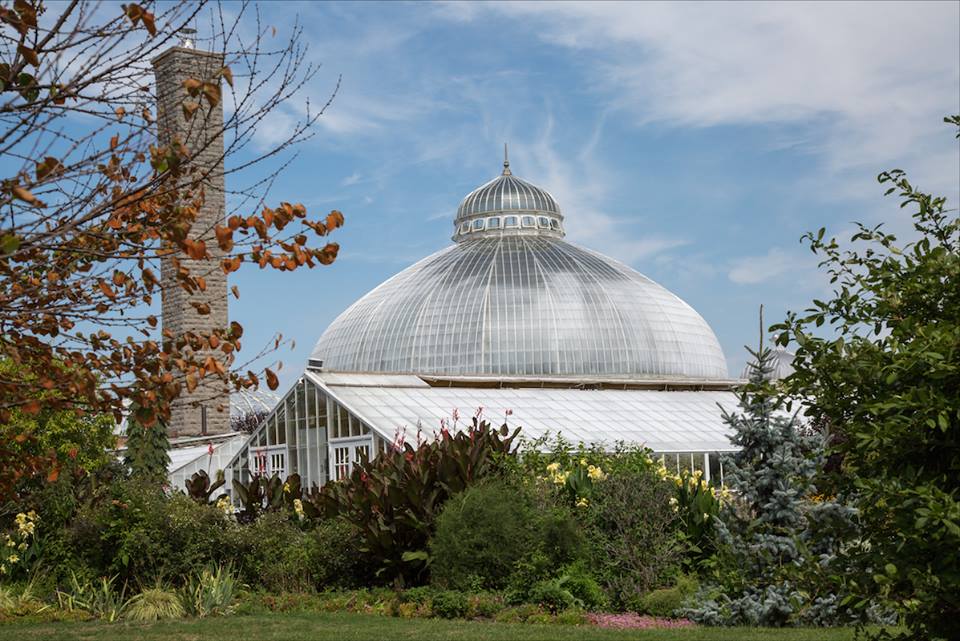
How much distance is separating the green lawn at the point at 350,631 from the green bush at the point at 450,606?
474 millimetres

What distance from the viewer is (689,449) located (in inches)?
1280

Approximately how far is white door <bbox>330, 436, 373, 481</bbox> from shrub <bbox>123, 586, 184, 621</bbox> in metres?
12.6

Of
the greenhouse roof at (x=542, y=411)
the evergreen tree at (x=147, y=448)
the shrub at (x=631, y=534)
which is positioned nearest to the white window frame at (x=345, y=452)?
the greenhouse roof at (x=542, y=411)

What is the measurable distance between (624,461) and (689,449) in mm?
13770

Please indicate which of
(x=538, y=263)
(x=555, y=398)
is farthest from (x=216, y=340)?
(x=538, y=263)

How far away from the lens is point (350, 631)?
1323 centimetres

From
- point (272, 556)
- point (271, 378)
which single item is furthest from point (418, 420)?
point (271, 378)

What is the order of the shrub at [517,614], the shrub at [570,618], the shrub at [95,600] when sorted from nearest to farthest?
the shrub at [570,618], the shrub at [517,614], the shrub at [95,600]

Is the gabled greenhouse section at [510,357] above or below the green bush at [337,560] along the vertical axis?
above

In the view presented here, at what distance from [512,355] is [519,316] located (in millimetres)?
1964

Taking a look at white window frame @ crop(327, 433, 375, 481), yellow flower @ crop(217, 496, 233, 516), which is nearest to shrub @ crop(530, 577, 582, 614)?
yellow flower @ crop(217, 496, 233, 516)

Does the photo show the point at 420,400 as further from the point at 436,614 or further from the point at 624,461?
the point at 436,614

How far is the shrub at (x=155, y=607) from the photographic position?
1498 cm

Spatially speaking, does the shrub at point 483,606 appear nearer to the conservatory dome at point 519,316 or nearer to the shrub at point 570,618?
the shrub at point 570,618
